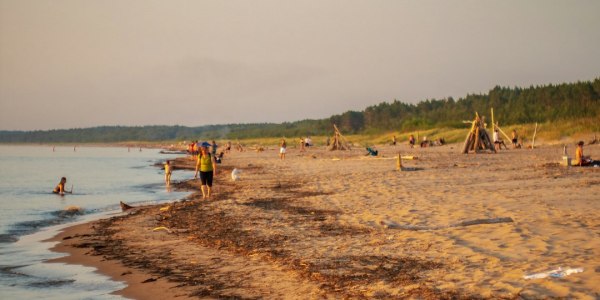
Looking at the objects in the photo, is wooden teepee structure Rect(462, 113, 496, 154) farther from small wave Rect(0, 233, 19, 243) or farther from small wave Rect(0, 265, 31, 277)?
small wave Rect(0, 265, 31, 277)

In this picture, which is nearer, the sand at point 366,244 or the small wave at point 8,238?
the sand at point 366,244

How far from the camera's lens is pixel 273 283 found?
22.8 feet

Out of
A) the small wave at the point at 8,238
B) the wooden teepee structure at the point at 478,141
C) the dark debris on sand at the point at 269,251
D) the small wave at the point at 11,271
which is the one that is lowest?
the small wave at the point at 8,238

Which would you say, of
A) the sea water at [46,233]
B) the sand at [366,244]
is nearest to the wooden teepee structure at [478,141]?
the sand at [366,244]

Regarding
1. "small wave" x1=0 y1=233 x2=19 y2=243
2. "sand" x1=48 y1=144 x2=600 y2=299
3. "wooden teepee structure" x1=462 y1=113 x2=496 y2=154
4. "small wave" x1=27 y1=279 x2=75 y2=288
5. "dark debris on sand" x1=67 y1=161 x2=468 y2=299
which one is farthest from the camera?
"wooden teepee structure" x1=462 y1=113 x2=496 y2=154

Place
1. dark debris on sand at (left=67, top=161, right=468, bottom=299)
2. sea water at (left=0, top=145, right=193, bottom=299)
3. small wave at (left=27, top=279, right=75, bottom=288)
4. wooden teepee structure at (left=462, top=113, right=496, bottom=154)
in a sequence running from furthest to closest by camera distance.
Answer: wooden teepee structure at (left=462, top=113, right=496, bottom=154) < small wave at (left=27, top=279, right=75, bottom=288) < sea water at (left=0, top=145, right=193, bottom=299) < dark debris on sand at (left=67, top=161, right=468, bottom=299)

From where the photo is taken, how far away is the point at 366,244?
8695 millimetres

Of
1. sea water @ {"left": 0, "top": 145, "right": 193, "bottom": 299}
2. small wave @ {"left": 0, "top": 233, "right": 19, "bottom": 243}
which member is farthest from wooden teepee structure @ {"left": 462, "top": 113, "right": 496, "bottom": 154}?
small wave @ {"left": 0, "top": 233, "right": 19, "bottom": 243}

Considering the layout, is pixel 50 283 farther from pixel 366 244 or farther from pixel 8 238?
pixel 8 238

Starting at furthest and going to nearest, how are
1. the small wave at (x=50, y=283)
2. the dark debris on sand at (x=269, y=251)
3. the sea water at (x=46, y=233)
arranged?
the small wave at (x=50, y=283), the sea water at (x=46, y=233), the dark debris on sand at (x=269, y=251)

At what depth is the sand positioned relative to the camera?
641cm

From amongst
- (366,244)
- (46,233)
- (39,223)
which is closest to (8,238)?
(46,233)

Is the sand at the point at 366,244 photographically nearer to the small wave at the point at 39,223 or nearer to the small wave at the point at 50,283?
the small wave at the point at 50,283

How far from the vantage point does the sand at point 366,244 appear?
21.0ft
